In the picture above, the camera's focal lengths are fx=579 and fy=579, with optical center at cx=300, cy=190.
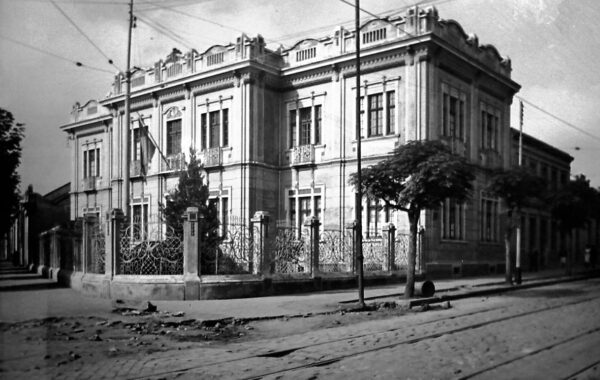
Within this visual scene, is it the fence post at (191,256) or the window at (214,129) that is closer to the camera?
the fence post at (191,256)

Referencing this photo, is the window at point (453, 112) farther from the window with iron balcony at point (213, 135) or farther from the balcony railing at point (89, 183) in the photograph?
the balcony railing at point (89, 183)

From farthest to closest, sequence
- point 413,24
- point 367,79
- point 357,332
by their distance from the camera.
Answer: point 367,79 → point 413,24 → point 357,332

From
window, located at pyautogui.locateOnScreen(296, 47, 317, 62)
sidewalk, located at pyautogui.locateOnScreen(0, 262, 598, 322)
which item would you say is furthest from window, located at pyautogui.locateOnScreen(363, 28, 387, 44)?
sidewalk, located at pyautogui.locateOnScreen(0, 262, 598, 322)

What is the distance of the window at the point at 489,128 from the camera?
3159 cm

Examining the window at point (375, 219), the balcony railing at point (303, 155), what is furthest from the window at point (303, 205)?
the window at point (375, 219)

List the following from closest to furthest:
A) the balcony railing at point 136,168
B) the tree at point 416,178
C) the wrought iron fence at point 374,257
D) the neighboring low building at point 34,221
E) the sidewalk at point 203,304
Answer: the sidewalk at point 203,304 → the tree at point 416,178 → the neighboring low building at point 34,221 → the wrought iron fence at point 374,257 → the balcony railing at point 136,168

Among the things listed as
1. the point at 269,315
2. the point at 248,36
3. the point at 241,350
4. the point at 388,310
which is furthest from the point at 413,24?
the point at 241,350

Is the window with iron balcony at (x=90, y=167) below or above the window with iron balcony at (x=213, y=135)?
below

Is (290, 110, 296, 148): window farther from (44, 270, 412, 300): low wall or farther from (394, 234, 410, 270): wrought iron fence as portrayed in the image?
(44, 270, 412, 300): low wall

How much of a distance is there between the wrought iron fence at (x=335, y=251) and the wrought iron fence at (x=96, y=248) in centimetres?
740

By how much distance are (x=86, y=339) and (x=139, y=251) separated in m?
6.90

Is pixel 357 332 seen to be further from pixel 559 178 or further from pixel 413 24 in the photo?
pixel 559 178

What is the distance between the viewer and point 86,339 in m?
10.2

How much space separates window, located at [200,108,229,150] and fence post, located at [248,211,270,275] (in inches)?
586
